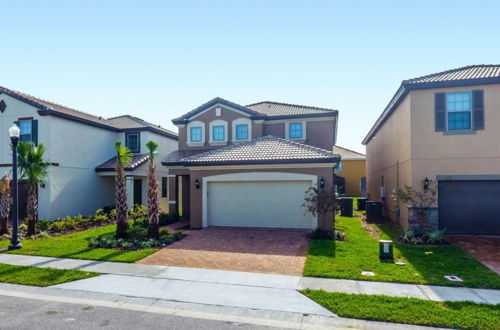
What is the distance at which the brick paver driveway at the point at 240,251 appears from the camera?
9.11 metres

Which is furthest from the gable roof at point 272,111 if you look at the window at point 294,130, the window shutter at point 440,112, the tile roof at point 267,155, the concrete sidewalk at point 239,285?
the concrete sidewalk at point 239,285

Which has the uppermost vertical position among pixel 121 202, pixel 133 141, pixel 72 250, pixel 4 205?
pixel 133 141

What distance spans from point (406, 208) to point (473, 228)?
2676 mm

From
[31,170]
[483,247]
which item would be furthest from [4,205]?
[483,247]

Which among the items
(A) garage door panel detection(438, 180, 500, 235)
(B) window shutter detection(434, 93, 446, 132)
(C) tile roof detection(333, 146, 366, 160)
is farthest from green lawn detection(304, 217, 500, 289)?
(C) tile roof detection(333, 146, 366, 160)

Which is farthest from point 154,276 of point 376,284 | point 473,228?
point 473,228

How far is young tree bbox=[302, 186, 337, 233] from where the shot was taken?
12.8m

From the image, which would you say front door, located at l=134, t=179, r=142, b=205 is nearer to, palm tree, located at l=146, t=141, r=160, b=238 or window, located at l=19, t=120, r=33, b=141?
window, located at l=19, t=120, r=33, b=141

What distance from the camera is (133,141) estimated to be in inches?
902

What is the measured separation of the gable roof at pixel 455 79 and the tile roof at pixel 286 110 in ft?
16.5

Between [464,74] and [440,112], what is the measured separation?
220cm

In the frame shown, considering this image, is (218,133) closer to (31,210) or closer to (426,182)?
(31,210)

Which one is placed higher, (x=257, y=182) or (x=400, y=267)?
(x=257, y=182)

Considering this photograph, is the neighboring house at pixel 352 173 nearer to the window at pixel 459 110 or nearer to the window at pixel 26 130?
the window at pixel 459 110
